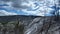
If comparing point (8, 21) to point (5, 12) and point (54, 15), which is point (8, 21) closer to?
point (5, 12)

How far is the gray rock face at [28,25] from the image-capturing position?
28.4 feet

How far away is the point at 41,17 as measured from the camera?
28.5 feet

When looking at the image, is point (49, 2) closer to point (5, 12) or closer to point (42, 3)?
point (42, 3)

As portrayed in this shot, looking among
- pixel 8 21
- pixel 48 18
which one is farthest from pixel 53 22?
pixel 8 21

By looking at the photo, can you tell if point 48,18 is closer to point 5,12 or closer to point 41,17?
point 41,17

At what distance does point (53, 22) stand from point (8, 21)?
80 centimetres

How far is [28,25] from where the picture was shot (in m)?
8.69

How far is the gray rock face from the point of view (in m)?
8.65

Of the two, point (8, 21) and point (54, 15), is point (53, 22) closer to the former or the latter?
point (54, 15)

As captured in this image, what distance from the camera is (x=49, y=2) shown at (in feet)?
28.5

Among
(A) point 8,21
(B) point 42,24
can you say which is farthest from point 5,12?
(B) point 42,24

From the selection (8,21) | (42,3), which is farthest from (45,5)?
(8,21)

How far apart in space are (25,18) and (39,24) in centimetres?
27

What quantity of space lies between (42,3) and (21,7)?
0.38 m
